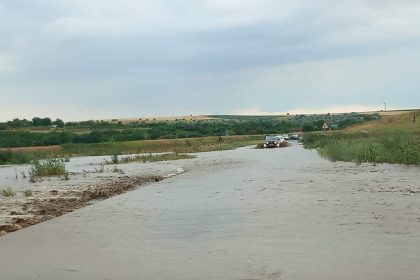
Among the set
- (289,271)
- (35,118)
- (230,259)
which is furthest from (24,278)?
(35,118)

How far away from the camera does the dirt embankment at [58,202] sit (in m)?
15.2

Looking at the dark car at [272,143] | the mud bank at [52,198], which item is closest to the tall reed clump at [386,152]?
the mud bank at [52,198]

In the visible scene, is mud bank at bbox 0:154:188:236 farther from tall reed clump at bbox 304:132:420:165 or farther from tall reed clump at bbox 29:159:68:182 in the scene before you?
tall reed clump at bbox 304:132:420:165

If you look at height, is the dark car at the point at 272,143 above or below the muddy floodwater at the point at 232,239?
below

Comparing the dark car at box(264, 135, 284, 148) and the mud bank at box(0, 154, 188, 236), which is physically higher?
the mud bank at box(0, 154, 188, 236)

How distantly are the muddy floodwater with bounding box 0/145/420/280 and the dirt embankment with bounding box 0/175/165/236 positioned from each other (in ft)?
1.76

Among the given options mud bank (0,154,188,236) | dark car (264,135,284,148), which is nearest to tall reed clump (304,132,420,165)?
mud bank (0,154,188,236)

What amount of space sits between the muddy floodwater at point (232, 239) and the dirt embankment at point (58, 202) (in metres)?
0.54

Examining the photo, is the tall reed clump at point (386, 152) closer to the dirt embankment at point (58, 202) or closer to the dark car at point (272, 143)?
the dirt embankment at point (58, 202)

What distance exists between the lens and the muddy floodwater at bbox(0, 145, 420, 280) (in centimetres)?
887

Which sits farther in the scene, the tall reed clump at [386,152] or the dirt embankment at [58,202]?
the tall reed clump at [386,152]

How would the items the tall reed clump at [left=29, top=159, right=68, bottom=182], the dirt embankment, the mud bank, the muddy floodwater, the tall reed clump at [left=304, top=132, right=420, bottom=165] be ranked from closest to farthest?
1. the muddy floodwater
2. the dirt embankment
3. the mud bank
4. the tall reed clump at [left=304, top=132, right=420, bottom=165]
5. the tall reed clump at [left=29, top=159, right=68, bottom=182]

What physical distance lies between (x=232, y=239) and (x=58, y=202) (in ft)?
32.9

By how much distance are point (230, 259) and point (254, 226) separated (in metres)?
3.53
